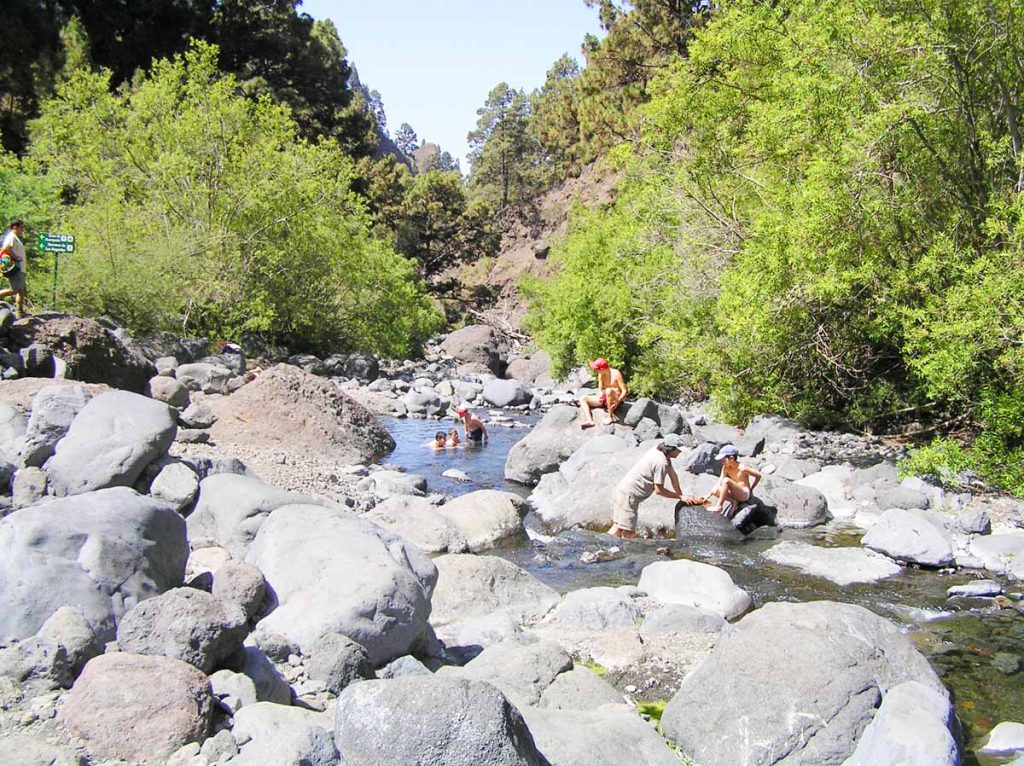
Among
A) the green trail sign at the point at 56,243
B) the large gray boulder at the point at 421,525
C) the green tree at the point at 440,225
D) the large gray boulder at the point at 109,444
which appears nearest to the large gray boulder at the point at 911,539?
the large gray boulder at the point at 421,525

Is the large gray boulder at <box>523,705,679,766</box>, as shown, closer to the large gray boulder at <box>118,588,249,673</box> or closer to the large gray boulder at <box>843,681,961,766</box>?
the large gray boulder at <box>843,681,961,766</box>

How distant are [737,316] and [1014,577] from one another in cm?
658

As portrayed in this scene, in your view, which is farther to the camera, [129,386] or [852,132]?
[129,386]

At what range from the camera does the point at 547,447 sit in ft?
51.4

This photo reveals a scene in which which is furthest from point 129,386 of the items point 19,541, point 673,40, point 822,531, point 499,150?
point 499,150

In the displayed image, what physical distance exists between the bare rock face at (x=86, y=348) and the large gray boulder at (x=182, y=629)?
31.5 feet

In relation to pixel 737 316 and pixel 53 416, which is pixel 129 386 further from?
pixel 737 316

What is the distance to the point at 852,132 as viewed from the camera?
13.0 meters

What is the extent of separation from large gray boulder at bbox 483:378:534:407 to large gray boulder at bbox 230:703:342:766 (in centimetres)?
2228

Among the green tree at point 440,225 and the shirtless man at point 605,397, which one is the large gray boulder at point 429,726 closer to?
the shirtless man at point 605,397

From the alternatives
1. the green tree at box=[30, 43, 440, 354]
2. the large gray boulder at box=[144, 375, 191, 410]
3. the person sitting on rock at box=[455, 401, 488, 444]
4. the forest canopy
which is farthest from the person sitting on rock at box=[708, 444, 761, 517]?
the green tree at box=[30, 43, 440, 354]

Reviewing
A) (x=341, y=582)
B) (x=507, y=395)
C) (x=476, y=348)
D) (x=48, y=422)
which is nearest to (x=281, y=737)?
(x=341, y=582)

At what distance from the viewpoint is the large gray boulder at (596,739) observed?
4723 millimetres

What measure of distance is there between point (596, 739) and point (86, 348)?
11568 mm
